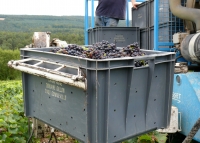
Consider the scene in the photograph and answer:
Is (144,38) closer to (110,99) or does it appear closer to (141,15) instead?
(141,15)

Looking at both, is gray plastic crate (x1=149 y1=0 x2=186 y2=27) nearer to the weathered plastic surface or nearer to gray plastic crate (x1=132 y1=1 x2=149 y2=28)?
gray plastic crate (x1=132 y1=1 x2=149 y2=28)

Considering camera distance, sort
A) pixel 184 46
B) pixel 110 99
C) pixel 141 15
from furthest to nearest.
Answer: pixel 141 15, pixel 184 46, pixel 110 99

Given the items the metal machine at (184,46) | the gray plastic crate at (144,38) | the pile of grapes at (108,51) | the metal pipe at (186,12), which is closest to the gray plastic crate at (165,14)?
the metal machine at (184,46)

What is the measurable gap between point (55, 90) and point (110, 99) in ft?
1.52

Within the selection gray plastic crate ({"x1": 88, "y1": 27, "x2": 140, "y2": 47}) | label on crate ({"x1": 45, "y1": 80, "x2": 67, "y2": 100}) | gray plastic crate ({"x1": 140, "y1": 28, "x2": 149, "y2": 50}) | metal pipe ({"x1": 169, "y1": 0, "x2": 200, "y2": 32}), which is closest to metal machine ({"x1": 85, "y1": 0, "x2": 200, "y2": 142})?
metal pipe ({"x1": 169, "y1": 0, "x2": 200, "y2": 32})

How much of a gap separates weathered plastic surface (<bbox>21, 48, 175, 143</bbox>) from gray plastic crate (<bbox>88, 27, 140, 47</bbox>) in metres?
2.32

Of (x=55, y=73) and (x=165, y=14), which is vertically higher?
(x=165, y=14)

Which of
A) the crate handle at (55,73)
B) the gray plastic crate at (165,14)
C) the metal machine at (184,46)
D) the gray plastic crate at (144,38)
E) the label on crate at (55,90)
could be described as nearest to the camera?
the crate handle at (55,73)

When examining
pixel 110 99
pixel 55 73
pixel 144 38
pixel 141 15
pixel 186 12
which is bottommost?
pixel 110 99

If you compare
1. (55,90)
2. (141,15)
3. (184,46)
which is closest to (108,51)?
(55,90)

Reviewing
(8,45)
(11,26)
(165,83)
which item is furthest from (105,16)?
(11,26)

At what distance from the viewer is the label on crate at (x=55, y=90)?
199 centimetres

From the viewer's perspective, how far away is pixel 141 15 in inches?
187

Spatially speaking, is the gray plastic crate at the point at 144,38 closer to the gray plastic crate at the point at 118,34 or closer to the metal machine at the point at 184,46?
the gray plastic crate at the point at 118,34
